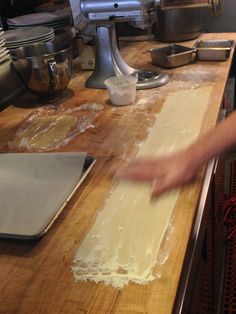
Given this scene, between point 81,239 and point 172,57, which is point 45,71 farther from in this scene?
point 81,239

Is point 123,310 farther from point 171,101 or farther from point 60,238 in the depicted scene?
point 171,101

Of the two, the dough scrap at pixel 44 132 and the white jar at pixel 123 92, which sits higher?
the white jar at pixel 123 92

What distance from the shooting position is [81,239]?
25.5 inches

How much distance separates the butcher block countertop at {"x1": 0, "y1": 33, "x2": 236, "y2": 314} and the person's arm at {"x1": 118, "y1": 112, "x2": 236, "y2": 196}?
136 millimetres

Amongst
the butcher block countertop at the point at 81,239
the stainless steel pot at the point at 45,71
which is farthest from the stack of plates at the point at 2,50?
the butcher block countertop at the point at 81,239

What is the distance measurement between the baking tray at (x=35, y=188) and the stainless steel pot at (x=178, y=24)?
1.28m

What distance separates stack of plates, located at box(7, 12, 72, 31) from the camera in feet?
5.13

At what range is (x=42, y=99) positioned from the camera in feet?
4.29

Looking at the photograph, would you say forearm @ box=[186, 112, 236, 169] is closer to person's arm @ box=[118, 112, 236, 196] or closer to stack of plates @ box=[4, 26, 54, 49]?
person's arm @ box=[118, 112, 236, 196]

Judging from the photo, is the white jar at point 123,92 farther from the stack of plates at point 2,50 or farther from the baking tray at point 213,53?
the baking tray at point 213,53

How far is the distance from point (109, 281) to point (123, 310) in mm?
59

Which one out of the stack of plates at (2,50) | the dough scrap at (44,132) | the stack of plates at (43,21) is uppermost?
the stack of plates at (43,21)

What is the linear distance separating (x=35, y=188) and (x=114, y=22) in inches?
31.9

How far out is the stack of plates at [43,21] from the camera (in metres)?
1.56
